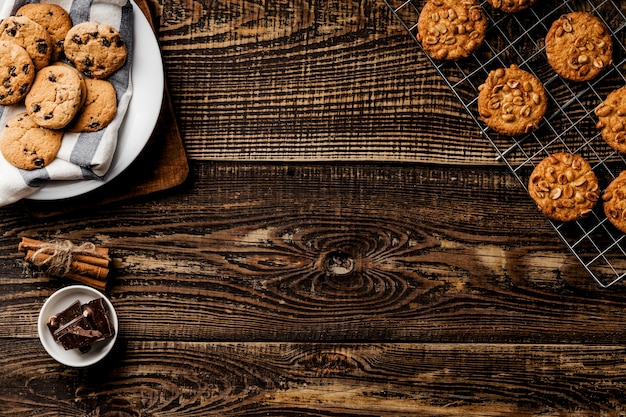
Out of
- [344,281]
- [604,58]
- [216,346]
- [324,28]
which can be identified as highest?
[604,58]

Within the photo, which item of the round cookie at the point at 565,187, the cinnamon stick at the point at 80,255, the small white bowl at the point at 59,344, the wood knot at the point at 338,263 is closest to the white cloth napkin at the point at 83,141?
the cinnamon stick at the point at 80,255

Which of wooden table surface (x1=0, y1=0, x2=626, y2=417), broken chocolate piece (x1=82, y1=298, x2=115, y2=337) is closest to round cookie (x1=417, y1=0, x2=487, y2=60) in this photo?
wooden table surface (x1=0, y1=0, x2=626, y2=417)

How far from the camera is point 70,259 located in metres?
1.42

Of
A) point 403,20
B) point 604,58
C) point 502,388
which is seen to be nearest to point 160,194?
point 403,20

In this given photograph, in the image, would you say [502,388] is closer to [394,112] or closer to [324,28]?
[394,112]

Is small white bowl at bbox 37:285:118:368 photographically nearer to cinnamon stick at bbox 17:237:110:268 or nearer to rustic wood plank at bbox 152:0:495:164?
cinnamon stick at bbox 17:237:110:268

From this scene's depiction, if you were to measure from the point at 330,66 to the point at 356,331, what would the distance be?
0.64 metres

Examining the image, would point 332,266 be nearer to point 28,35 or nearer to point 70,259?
point 70,259

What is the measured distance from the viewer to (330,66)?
1.47m

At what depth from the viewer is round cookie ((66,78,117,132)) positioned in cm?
133

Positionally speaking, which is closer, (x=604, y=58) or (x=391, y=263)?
(x=604, y=58)

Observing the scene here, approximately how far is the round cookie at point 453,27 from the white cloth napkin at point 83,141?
2.19ft

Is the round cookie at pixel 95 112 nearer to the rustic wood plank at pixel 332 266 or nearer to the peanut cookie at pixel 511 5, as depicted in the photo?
the rustic wood plank at pixel 332 266

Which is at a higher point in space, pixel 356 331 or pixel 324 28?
pixel 324 28
